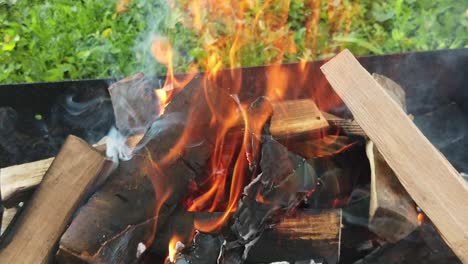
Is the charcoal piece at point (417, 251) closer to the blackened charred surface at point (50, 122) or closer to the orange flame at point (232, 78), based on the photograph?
the orange flame at point (232, 78)

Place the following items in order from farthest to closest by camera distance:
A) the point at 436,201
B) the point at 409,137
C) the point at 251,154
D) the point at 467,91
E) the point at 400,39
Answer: the point at 400,39 → the point at 467,91 → the point at 251,154 → the point at 409,137 → the point at 436,201

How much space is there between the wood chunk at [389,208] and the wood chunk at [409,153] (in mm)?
85

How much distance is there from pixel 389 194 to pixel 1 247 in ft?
4.64

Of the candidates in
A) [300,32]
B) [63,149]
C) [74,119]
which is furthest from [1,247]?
[300,32]

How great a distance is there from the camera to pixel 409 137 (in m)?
1.77

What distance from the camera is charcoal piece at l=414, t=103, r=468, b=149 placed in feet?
8.11

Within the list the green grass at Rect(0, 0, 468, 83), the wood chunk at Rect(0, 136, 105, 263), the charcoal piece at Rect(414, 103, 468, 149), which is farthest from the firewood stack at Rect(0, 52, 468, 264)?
the green grass at Rect(0, 0, 468, 83)

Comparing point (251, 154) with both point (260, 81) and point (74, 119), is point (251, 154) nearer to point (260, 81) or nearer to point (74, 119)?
point (260, 81)

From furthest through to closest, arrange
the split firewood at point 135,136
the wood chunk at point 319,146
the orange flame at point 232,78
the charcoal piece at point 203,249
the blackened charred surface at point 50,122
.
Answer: the blackened charred surface at point 50,122
the wood chunk at point 319,146
the orange flame at point 232,78
the split firewood at point 135,136
the charcoal piece at point 203,249

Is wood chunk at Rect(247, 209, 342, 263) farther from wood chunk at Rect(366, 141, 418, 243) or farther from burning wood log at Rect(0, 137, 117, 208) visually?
burning wood log at Rect(0, 137, 117, 208)

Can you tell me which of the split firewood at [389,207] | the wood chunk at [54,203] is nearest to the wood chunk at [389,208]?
the split firewood at [389,207]

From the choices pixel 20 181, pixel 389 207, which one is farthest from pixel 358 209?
pixel 20 181

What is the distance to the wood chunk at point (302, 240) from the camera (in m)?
1.77

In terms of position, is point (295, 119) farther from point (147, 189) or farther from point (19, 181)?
point (19, 181)
